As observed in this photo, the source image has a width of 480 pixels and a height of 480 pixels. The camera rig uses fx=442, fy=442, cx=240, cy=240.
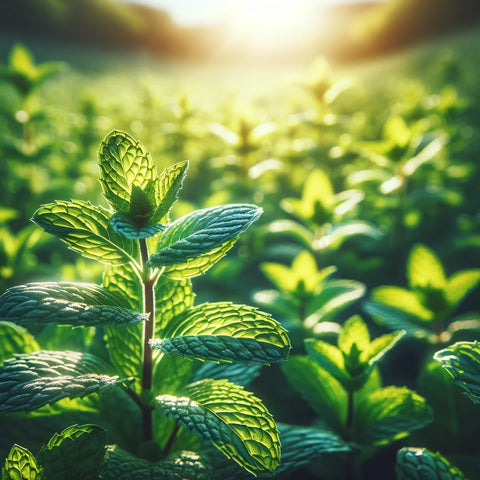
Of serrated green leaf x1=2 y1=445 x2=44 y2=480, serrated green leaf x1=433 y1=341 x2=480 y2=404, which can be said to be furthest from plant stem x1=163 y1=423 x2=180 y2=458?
serrated green leaf x1=433 y1=341 x2=480 y2=404

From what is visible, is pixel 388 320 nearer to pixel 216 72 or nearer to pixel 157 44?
pixel 216 72

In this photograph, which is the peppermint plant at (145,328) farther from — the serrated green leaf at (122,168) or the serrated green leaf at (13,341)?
the serrated green leaf at (13,341)

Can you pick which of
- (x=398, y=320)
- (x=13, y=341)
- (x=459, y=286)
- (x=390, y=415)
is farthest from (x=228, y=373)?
(x=459, y=286)

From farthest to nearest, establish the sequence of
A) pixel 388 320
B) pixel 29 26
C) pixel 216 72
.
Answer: pixel 29 26, pixel 216 72, pixel 388 320

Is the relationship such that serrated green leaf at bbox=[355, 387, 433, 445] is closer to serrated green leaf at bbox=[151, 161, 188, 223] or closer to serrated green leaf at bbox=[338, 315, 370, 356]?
serrated green leaf at bbox=[338, 315, 370, 356]

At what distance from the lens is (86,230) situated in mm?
706

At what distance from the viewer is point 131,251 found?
2.48 ft

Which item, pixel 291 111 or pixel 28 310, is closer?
pixel 28 310

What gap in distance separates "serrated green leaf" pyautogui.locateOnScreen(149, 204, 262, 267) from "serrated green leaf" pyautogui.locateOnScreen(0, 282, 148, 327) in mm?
97

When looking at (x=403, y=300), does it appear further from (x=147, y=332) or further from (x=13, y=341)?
(x=13, y=341)

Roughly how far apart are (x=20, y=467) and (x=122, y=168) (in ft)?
1.57

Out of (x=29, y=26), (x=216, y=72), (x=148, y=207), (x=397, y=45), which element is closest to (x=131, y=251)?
(x=148, y=207)

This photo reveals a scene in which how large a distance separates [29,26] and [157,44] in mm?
4844

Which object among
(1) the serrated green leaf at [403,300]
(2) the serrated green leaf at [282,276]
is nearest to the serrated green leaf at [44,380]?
(2) the serrated green leaf at [282,276]
